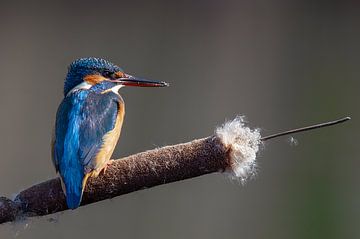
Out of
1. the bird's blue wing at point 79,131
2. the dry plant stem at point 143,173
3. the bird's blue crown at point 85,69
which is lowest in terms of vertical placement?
the dry plant stem at point 143,173

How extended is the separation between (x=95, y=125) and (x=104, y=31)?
79.4 inches

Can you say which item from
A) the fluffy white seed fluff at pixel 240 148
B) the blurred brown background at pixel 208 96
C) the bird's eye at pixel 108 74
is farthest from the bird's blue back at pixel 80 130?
the blurred brown background at pixel 208 96

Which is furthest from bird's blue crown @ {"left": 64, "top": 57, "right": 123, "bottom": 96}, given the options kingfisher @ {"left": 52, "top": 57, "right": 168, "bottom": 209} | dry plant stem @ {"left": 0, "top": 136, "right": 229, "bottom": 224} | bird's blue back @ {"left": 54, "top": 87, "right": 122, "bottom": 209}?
dry plant stem @ {"left": 0, "top": 136, "right": 229, "bottom": 224}

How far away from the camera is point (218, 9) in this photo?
4773mm

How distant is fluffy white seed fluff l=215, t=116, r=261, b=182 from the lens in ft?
7.51

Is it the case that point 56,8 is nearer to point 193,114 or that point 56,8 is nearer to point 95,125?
point 193,114

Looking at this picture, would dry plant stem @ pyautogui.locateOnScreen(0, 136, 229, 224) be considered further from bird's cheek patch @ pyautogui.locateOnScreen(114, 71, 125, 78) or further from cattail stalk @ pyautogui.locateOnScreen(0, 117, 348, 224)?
bird's cheek patch @ pyautogui.locateOnScreen(114, 71, 125, 78)

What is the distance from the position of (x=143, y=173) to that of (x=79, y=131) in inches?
17.5

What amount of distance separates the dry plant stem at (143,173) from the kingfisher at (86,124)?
66 millimetres

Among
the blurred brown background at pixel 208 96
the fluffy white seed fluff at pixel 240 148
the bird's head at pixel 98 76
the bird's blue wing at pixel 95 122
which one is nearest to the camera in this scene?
the fluffy white seed fluff at pixel 240 148

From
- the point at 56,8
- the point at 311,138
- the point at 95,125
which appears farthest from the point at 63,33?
the point at 95,125

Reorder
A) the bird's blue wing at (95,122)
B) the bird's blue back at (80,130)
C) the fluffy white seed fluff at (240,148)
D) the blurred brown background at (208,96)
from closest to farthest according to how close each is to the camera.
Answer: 1. the fluffy white seed fluff at (240,148)
2. the bird's blue back at (80,130)
3. the bird's blue wing at (95,122)
4. the blurred brown background at (208,96)

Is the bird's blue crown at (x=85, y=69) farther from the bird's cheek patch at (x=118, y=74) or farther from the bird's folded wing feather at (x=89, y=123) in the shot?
the bird's folded wing feather at (x=89, y=123)

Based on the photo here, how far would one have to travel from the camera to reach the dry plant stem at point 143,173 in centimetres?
229
